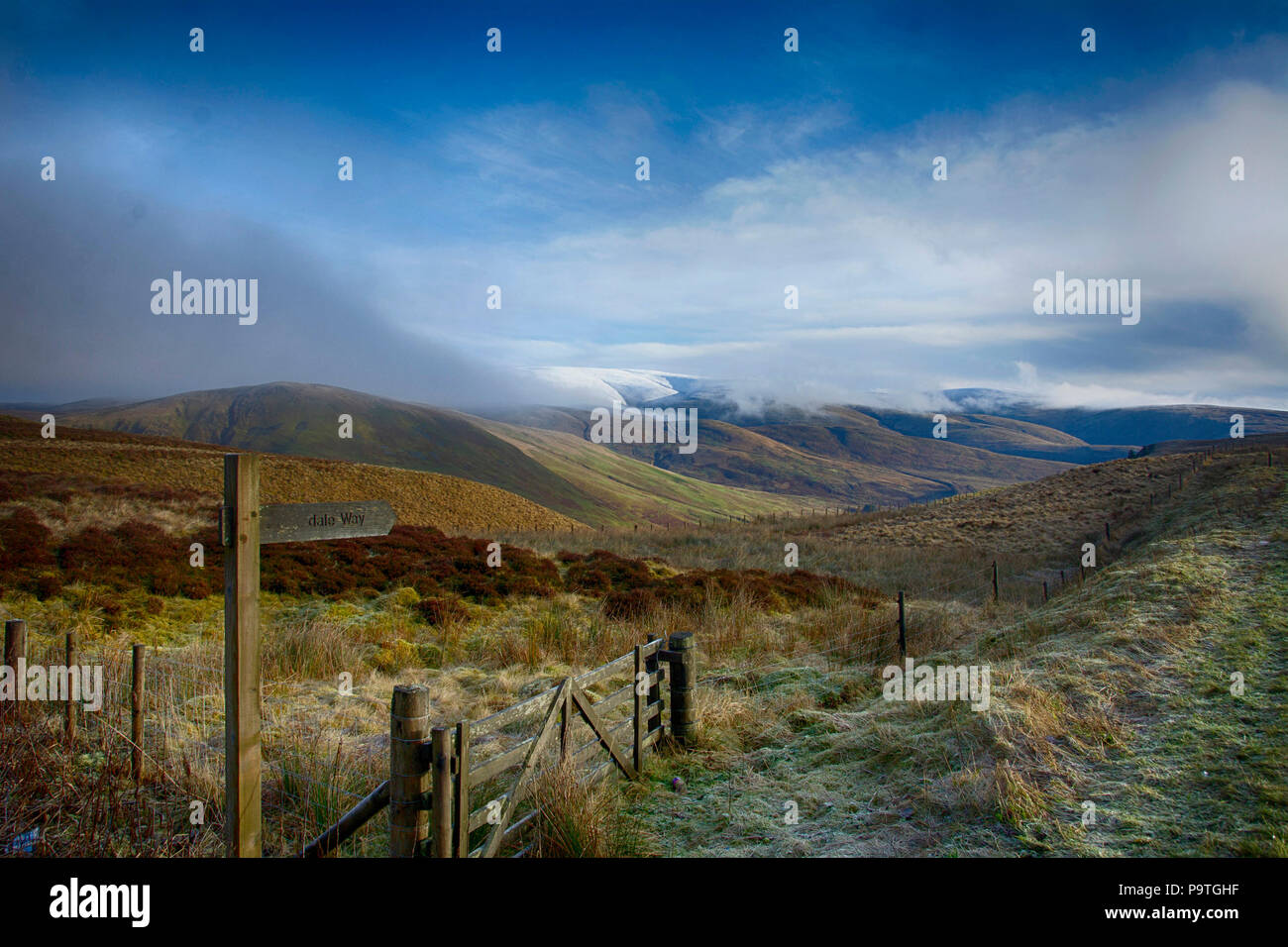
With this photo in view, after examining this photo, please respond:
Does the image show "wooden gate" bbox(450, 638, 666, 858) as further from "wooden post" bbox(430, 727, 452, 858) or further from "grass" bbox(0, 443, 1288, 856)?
"grass" bbox(0, 443, 1288, 856)

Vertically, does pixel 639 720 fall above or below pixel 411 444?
below

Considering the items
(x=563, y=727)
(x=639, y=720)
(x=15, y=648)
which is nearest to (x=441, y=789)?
(x=563, y=727)

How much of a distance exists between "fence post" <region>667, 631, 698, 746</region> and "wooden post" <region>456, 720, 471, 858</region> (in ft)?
10.8

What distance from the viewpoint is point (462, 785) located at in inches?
149

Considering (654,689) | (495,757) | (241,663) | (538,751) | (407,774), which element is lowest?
(654,689)

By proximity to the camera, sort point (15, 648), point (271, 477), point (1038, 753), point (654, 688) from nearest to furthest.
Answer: point (1038, 753) < point (15, 648) < point (654, 688) < point (271, 477)

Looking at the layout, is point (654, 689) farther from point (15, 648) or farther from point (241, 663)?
point (15, 648)

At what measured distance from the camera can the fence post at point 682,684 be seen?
6.86 meters

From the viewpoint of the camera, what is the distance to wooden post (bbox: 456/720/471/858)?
374 centimetres

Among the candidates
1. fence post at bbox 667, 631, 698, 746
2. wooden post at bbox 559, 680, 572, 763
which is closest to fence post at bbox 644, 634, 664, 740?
fence post at bbox 667, 631, 698, 746

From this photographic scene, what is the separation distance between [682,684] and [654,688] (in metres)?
0.30

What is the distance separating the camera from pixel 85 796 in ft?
15.3

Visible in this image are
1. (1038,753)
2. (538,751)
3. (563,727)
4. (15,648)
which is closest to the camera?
(538,751)
